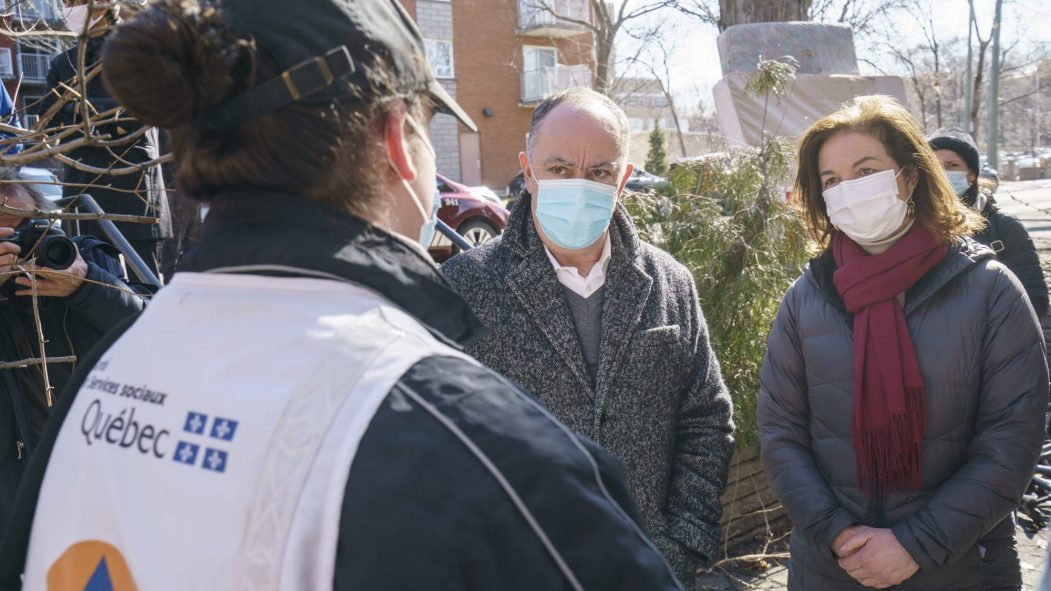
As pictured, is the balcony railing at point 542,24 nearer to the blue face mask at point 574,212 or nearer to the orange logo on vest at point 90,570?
the blue face mask at point 574,212

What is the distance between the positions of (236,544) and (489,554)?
0.28 metres

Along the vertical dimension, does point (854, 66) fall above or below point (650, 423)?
above

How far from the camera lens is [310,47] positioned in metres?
1.15

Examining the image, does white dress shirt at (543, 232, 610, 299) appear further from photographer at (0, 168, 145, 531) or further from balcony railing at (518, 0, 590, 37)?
balcony railing at (518, 0, 590, 37)

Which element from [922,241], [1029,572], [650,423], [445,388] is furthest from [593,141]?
[1029,572]

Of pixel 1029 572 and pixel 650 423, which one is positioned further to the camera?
pixel 1029 572

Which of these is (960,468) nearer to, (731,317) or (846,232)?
(846,232)

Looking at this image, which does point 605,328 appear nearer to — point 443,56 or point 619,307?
point 619,307

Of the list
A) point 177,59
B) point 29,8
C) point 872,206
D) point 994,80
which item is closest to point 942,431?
point 872,206

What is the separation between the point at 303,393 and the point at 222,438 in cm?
11

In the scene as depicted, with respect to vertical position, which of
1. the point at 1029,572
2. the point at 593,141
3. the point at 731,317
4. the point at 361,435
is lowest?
the point at 1029,572

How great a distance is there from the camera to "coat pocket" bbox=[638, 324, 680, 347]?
260 cm

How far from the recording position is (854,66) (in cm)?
739

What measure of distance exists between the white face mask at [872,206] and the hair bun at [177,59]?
2.25m
